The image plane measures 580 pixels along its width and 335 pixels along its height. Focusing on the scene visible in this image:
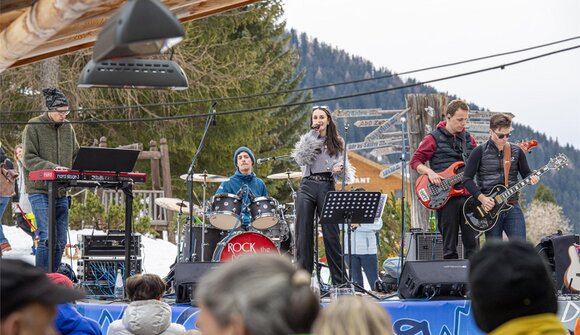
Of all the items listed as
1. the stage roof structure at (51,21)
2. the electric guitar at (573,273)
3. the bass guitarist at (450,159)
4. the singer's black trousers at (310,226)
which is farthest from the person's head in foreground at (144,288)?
the electric guitar at (573,273)

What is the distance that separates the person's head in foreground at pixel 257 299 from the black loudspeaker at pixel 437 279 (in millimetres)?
7328

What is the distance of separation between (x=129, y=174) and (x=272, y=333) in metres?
8.11

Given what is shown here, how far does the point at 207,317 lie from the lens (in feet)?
8.47

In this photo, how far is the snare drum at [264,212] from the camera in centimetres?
1215

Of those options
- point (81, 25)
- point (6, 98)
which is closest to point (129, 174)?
point (81, 25)

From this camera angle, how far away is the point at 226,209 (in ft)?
39.8

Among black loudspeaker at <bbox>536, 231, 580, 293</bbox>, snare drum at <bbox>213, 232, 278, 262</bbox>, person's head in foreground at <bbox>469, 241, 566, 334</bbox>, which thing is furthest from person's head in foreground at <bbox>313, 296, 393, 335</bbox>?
snare drum at <bbox>213, 232, 278, 262</bbox>

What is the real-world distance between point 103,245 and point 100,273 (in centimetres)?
35

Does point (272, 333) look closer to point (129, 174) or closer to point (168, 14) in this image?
point (168, 14)

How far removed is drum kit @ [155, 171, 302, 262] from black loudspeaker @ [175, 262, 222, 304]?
162 centimetres

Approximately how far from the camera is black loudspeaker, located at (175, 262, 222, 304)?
998 cm

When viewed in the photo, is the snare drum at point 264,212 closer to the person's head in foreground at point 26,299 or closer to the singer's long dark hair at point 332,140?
the singer's long dark hair at point 332,140

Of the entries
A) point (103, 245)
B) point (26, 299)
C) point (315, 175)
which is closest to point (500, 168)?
point (315, 175)

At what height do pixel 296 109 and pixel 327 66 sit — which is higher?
pixel 327 66
